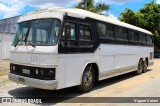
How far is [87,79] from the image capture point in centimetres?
976

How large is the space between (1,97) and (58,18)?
10.3 feet

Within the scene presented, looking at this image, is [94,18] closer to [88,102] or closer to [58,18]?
[58,18]

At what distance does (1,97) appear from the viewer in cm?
884

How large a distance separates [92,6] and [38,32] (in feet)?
70.4

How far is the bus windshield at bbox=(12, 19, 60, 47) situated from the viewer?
8219 millimetres

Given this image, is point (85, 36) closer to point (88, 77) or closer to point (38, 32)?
point (88, 77)

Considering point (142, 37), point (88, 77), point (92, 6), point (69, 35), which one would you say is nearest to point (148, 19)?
point (92, 6)

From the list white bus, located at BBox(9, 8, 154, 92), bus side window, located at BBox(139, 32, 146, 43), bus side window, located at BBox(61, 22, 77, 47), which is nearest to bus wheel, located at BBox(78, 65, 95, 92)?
white bus, located at BBox(9, 8, 154, 92)

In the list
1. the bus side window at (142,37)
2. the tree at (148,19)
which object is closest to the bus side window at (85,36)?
the bus side window at (142,37)

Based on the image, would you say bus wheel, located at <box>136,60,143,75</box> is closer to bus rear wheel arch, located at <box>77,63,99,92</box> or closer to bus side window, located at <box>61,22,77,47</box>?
bus rear wheel arch, located at <box>77,63,99,92</box>

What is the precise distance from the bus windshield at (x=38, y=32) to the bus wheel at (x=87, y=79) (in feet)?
6.62

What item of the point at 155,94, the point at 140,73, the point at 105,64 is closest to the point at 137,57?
the point at 140,73

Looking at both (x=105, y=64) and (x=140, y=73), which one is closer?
(x=105, y=64)

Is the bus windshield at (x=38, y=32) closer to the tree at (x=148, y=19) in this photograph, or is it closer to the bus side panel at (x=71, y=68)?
the bus side panel at (x=71, y=68)
